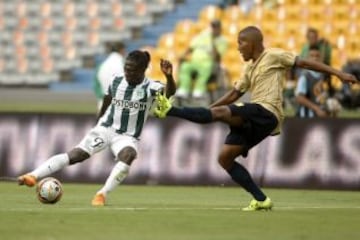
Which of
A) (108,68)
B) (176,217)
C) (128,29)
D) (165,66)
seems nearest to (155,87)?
(165,66)

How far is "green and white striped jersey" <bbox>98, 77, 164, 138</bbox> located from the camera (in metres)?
14.1

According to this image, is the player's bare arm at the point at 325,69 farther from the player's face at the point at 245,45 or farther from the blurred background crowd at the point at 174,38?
the blurred background crowd at the point at 174,38

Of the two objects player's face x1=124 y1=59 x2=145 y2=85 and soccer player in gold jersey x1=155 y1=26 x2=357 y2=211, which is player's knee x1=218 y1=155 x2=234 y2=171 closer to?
soccer player in gold jersey x1=155 y1=26 x2=357 y2=211

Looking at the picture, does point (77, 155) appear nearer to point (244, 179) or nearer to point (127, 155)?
point (127, 155)

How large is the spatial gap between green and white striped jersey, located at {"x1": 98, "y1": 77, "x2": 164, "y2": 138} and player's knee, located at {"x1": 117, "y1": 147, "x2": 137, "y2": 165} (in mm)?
268

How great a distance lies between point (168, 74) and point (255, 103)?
3.14 ft

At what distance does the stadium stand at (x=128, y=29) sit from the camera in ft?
99.2

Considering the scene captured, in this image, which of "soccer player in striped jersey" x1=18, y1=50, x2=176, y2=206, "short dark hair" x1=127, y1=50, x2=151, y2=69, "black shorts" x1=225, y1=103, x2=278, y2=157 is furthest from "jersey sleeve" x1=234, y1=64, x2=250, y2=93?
"short dark hair" x1=127, y1=50, x2=151, y2=69

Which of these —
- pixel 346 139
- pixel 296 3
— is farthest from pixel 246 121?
pixel 296 3

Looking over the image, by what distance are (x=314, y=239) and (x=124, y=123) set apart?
425 cm

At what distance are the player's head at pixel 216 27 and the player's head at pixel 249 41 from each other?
43.6 ft

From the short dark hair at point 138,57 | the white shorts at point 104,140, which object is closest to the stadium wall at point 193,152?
the white shorts at point 104,140

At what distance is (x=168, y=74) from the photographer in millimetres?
13203

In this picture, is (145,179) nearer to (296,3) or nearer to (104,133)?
(104,133)
